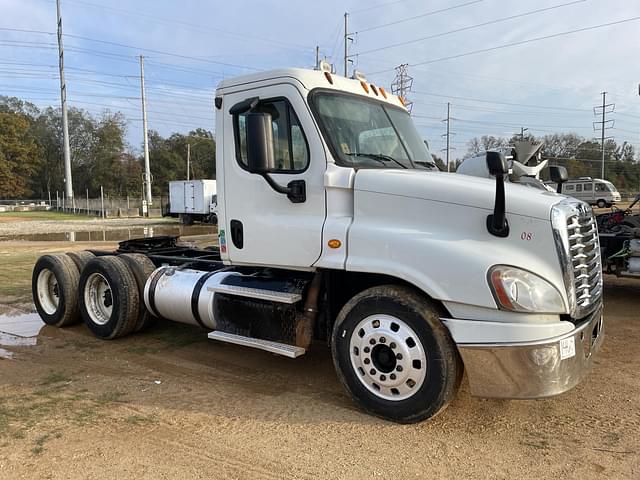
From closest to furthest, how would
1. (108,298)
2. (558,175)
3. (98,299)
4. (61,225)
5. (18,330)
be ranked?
(558,175) < (108,298) < (98,299) < (18,330) < (61,225)

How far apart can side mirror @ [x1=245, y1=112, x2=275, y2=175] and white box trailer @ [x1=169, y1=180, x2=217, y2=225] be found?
3027cm

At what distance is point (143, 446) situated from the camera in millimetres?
3645

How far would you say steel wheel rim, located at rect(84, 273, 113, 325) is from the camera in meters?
6.52

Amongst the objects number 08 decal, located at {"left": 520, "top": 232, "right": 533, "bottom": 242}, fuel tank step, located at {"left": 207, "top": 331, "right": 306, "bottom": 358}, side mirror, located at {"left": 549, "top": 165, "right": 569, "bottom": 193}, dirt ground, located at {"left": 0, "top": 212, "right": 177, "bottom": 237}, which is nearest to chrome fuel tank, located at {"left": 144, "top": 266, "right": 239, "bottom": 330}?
fuel tank step, located at {"left": 207, "top": 331, "right": 306, "bottom": 358}

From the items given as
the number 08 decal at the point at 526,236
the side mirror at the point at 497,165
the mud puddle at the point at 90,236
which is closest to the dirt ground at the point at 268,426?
the number 08 decal at the point at 526,236

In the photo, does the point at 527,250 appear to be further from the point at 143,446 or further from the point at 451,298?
the point at 143,446

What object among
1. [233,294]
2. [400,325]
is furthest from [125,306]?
[400,325]

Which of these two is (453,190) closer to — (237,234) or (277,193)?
(277,193)

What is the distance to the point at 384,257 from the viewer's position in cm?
389

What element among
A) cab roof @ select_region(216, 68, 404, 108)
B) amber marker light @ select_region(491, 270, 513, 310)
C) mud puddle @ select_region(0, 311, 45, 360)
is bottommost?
mud puddle @ select_region(0, 311, 45, 360)

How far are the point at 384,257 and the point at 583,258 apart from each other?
1406mm

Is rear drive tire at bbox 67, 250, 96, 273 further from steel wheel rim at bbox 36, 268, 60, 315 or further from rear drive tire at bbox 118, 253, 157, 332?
rear drive tire at bbox 118, 253, 157, 332

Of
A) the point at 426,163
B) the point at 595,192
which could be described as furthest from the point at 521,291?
the point at 595,192

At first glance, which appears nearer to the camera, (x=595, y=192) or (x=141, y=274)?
(x=141, y=274)
